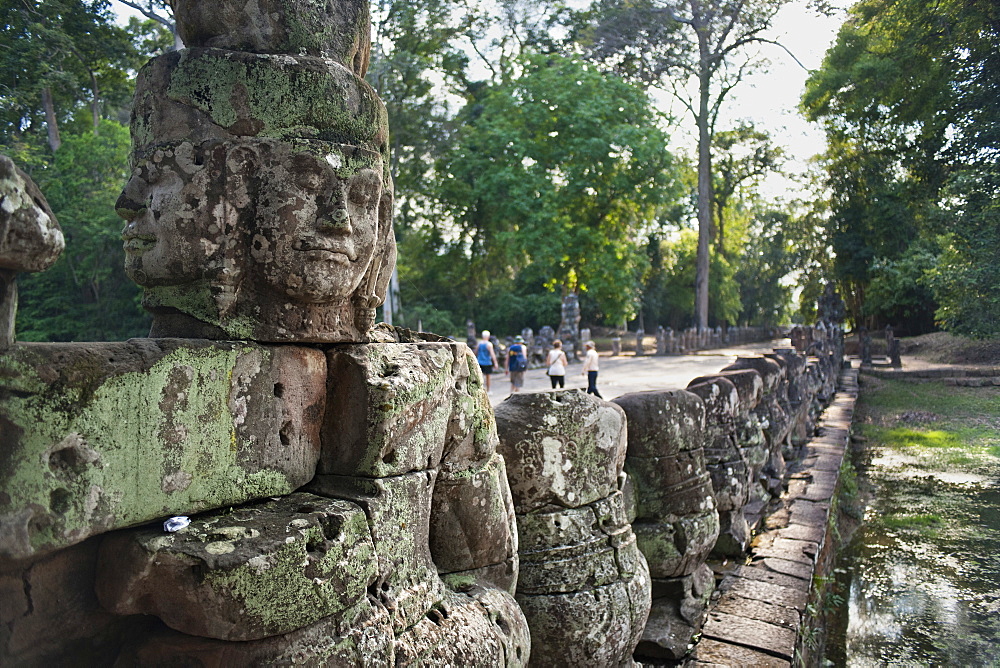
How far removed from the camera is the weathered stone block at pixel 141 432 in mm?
1511

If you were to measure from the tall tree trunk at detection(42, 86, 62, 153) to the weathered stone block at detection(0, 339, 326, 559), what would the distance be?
369cm

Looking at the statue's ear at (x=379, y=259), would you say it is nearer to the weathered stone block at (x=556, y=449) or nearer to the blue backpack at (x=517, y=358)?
the weathered stone block at (x=556, y=449)

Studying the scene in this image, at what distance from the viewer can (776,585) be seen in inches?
182

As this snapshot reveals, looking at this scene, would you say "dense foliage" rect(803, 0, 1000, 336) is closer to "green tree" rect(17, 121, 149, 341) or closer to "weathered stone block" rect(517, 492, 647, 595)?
"weathered stone block" rect(517, 492, 647, 595)

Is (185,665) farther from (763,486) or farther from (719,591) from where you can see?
(763,486)

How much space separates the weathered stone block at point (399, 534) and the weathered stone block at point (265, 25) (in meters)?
1.30

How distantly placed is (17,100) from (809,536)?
19.7 ft

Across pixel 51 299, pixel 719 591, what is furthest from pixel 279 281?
pixel 51 299

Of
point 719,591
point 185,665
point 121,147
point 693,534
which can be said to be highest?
point 121,147

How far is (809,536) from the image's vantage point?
562cm

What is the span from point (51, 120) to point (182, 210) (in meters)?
4.74

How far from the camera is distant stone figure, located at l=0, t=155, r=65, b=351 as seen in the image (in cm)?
148

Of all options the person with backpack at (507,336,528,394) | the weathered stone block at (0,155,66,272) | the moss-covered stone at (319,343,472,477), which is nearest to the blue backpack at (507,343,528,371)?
the person with backpack at (507,336,528,394)

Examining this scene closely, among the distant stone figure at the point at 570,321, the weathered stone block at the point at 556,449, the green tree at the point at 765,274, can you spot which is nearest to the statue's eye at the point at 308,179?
the weathered stone block at the point at 556,449
